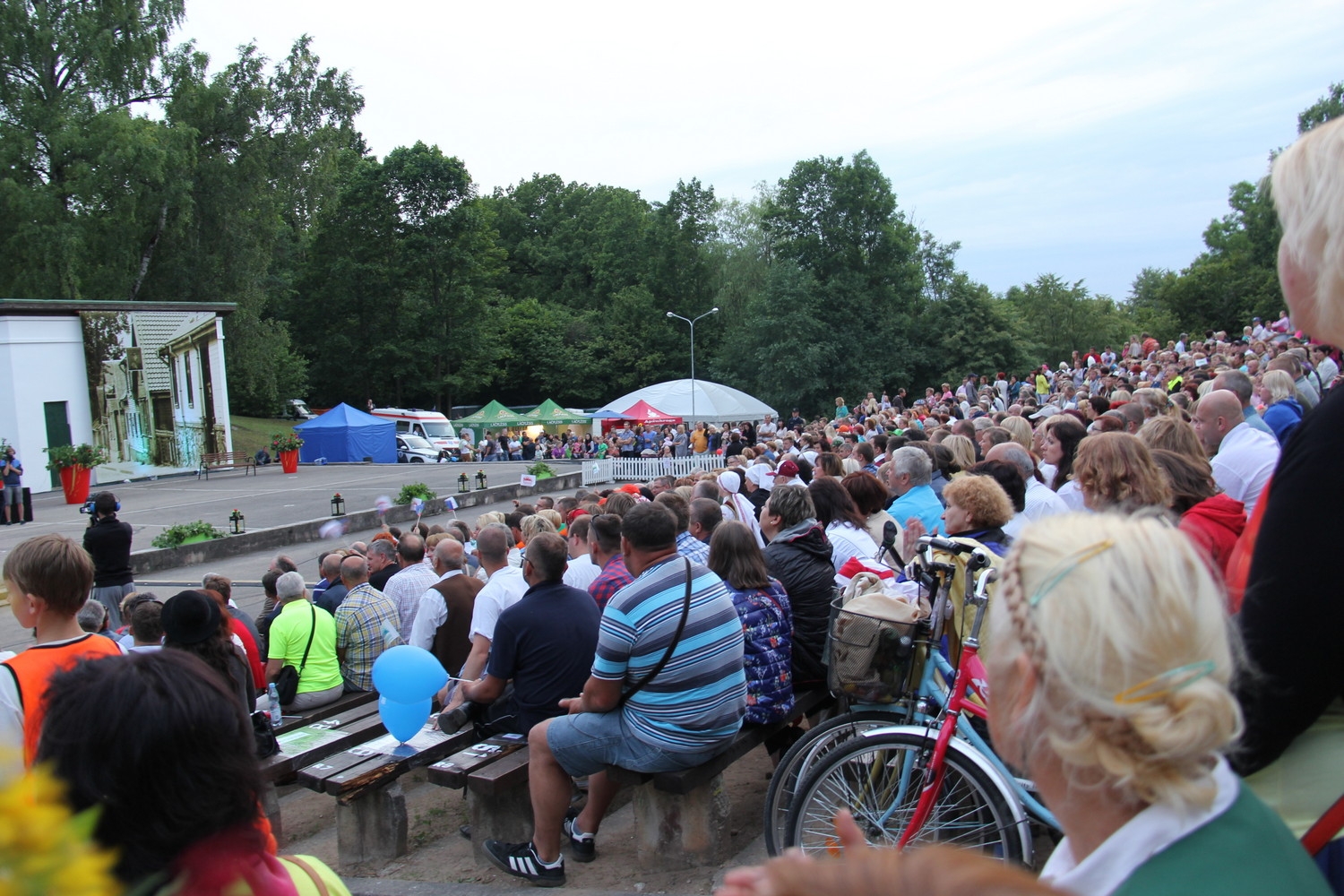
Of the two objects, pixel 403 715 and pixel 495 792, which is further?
pixel 403 715

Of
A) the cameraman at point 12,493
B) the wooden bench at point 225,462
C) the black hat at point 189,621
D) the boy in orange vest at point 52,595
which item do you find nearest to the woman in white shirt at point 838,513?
the black hat at point 189,621

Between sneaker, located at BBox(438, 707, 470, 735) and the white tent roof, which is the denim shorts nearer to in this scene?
sneaker, located at BBox(438, 707, 470, 735)

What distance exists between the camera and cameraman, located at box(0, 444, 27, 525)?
69.5 ft

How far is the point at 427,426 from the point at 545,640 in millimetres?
38350

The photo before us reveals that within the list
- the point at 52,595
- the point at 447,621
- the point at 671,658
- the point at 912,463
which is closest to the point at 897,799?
the point at 671,658

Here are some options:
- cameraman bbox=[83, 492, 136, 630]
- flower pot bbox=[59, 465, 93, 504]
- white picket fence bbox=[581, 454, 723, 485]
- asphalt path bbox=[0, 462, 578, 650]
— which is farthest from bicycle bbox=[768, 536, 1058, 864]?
flower pot bbox=[59, 465, 93, 504]

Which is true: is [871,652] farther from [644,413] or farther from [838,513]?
[644,413]

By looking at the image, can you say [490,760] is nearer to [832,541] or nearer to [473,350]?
[832,541]

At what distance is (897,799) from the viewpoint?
3412 mm

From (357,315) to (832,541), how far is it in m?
52.1

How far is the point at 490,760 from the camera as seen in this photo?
15.3ft

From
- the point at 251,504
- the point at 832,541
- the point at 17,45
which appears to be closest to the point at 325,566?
the point at 832,541

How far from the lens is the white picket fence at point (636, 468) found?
28625 mm

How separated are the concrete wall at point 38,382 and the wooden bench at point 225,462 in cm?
345
